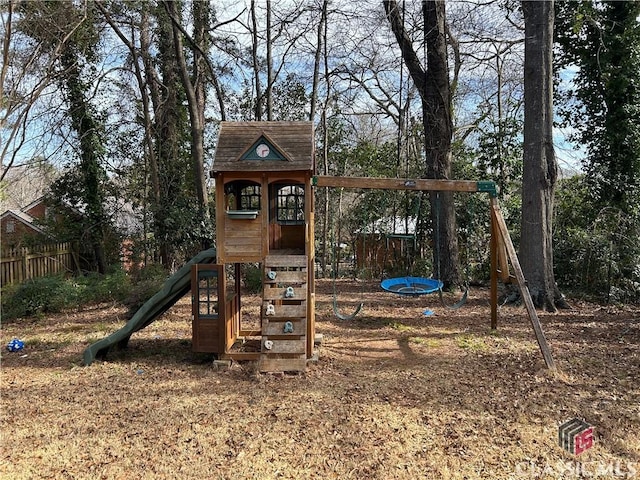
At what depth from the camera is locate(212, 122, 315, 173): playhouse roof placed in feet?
17.5

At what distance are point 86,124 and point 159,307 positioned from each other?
10127 mm

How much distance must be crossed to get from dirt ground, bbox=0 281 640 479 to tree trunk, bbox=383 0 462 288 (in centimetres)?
329

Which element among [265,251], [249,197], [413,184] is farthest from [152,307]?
[413,184]

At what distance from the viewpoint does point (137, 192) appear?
15023mm

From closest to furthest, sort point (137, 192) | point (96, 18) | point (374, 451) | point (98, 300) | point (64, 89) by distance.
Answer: point (374, 451) → point (98, 300) → point (96, 18) → point (64, 89) → point (137, 192)

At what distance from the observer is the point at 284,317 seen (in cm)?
530

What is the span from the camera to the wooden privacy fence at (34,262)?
10.6 metres

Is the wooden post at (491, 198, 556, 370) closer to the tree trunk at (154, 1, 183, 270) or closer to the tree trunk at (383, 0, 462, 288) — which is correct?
the tree trunk at (383, 0, 462, 288)

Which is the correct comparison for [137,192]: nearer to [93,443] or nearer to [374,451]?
[93,443]

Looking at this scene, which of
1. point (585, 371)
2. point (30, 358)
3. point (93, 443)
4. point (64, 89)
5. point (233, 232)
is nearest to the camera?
point (93, 443)

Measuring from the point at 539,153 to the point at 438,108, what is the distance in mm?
2880

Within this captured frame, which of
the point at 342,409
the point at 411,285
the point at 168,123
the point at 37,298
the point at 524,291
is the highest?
the point at 168,123

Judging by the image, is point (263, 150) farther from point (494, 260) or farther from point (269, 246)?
point (494, 260)

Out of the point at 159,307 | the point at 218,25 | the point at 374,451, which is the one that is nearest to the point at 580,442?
the point at 374,451
